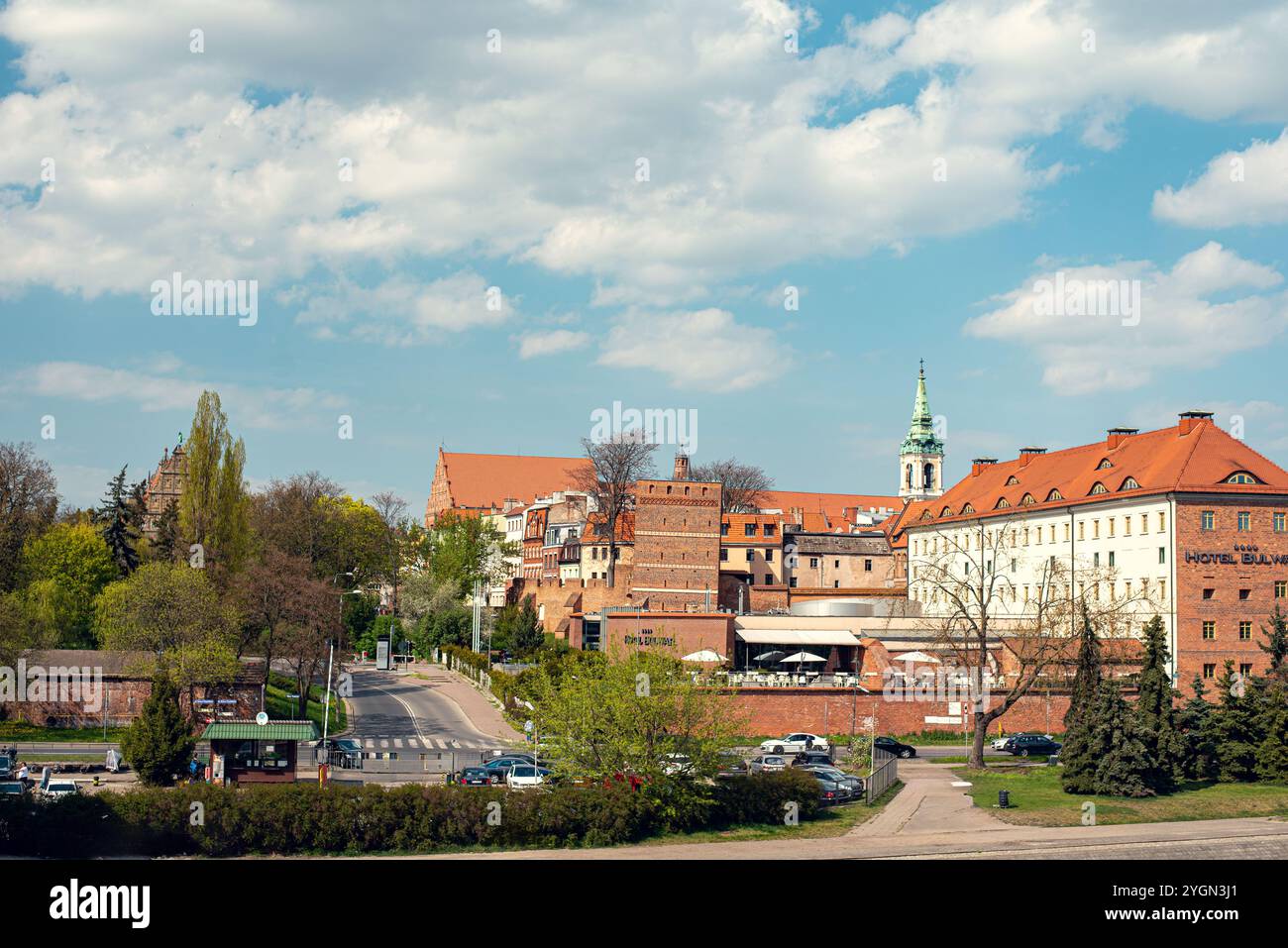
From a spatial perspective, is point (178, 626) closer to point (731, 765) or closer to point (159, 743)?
point (159, 743)

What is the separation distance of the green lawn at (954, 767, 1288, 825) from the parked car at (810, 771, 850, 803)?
4.16 meters

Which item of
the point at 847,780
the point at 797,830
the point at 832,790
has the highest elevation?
the point at 847,780

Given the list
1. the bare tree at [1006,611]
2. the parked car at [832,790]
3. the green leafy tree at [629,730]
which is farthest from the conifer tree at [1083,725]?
the green leafy tree at [629,730]

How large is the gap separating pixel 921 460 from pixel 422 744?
422 feet

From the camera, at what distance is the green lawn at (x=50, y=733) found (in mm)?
52928

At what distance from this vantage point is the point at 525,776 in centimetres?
4353

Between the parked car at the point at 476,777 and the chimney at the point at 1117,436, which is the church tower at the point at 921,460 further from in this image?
the parked car at the point at 476,777

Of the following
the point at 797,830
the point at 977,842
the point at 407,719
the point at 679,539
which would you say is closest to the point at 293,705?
the point at 407,719

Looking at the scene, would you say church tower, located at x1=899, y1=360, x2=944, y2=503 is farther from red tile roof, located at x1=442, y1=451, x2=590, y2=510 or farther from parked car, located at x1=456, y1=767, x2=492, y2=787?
parked car, located at x1=456, y1=767, x2=492, y2=787

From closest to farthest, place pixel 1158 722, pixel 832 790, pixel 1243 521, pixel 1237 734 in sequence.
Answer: pixel 832 790 < pixel 1158 722 < pixel 1237 734 < pixel 1243 521

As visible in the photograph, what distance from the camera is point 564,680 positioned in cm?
3975

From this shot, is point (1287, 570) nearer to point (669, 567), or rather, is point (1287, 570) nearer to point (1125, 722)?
point (1125, 722)
